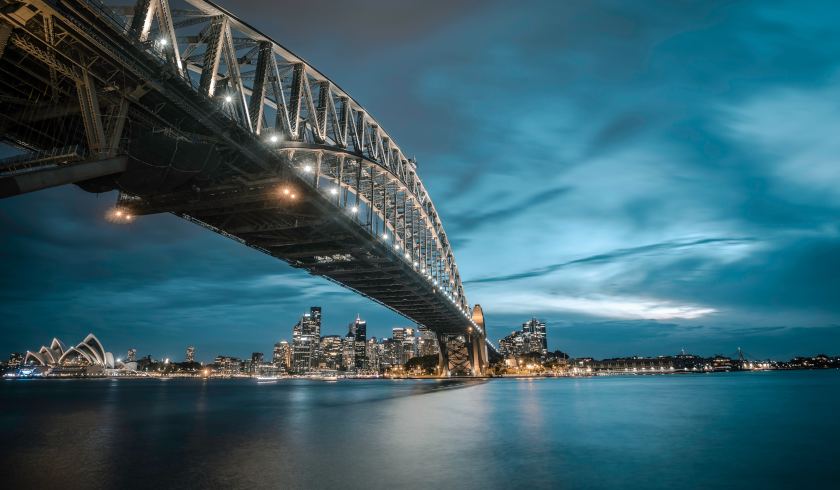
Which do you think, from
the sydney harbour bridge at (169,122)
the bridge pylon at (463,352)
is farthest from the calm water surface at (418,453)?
the bridge pylon at (463,352)

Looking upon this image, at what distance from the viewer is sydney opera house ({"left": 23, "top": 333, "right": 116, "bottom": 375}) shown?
515 feet

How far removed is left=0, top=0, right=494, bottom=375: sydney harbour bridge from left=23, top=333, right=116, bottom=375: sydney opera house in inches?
6149

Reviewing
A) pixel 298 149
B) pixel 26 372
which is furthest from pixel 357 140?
pixel 26 372

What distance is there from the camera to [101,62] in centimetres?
1644

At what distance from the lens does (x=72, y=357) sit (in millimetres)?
172000

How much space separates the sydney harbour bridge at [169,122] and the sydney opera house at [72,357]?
156 m

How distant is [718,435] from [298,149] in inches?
1039

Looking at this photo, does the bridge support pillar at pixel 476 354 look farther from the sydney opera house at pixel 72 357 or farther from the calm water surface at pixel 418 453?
the sydney opera house at pixel 72 357

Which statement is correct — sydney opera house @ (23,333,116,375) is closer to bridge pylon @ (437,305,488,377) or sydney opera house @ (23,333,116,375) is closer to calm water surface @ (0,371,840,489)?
bridge pylon @ (437,305,488,377)

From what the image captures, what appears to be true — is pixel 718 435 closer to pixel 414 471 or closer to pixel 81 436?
pixel 414 471

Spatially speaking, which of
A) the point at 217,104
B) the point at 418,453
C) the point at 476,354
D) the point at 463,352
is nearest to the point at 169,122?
the point at 217,104

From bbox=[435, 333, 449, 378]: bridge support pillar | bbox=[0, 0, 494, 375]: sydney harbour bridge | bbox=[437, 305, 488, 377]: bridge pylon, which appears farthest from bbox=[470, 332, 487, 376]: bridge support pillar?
bbox=[0, 0, 494, 375]: sydney harbour bridge

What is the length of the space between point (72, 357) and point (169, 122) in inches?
7778

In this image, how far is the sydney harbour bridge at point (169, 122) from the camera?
15258 millimetres
